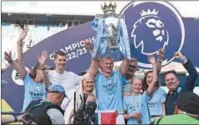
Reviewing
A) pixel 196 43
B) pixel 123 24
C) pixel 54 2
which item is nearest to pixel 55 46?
pixel 54 2

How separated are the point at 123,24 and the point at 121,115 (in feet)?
3.19

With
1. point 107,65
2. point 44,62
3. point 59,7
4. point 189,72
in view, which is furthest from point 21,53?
point 189,72

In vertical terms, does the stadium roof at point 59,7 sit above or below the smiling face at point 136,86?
above

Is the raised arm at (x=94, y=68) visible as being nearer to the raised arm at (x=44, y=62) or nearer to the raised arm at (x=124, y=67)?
the raised arm at (x=124, y=67)

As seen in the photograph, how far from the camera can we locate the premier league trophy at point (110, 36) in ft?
14.3

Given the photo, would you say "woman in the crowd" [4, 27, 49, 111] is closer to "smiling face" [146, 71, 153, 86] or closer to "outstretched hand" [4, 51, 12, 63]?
"outstretched hand" [4, 51, 12, 63]

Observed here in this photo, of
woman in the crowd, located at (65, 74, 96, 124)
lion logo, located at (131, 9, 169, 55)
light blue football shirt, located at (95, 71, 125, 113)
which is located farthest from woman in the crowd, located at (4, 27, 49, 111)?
lion logo, located at (131, 9, 169, 55)

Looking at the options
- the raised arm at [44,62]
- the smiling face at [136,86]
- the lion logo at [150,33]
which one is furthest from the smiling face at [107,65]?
the raised arm at [44,62]

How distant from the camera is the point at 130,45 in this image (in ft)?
14.7

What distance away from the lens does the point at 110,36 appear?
14.3ft

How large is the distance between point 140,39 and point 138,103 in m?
0.70

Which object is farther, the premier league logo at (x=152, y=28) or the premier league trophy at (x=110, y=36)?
the premier league logo at (x=152, y=28)

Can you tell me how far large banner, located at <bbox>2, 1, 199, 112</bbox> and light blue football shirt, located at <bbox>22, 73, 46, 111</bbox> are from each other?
8 cm

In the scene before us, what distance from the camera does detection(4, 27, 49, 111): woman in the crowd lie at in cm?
449
